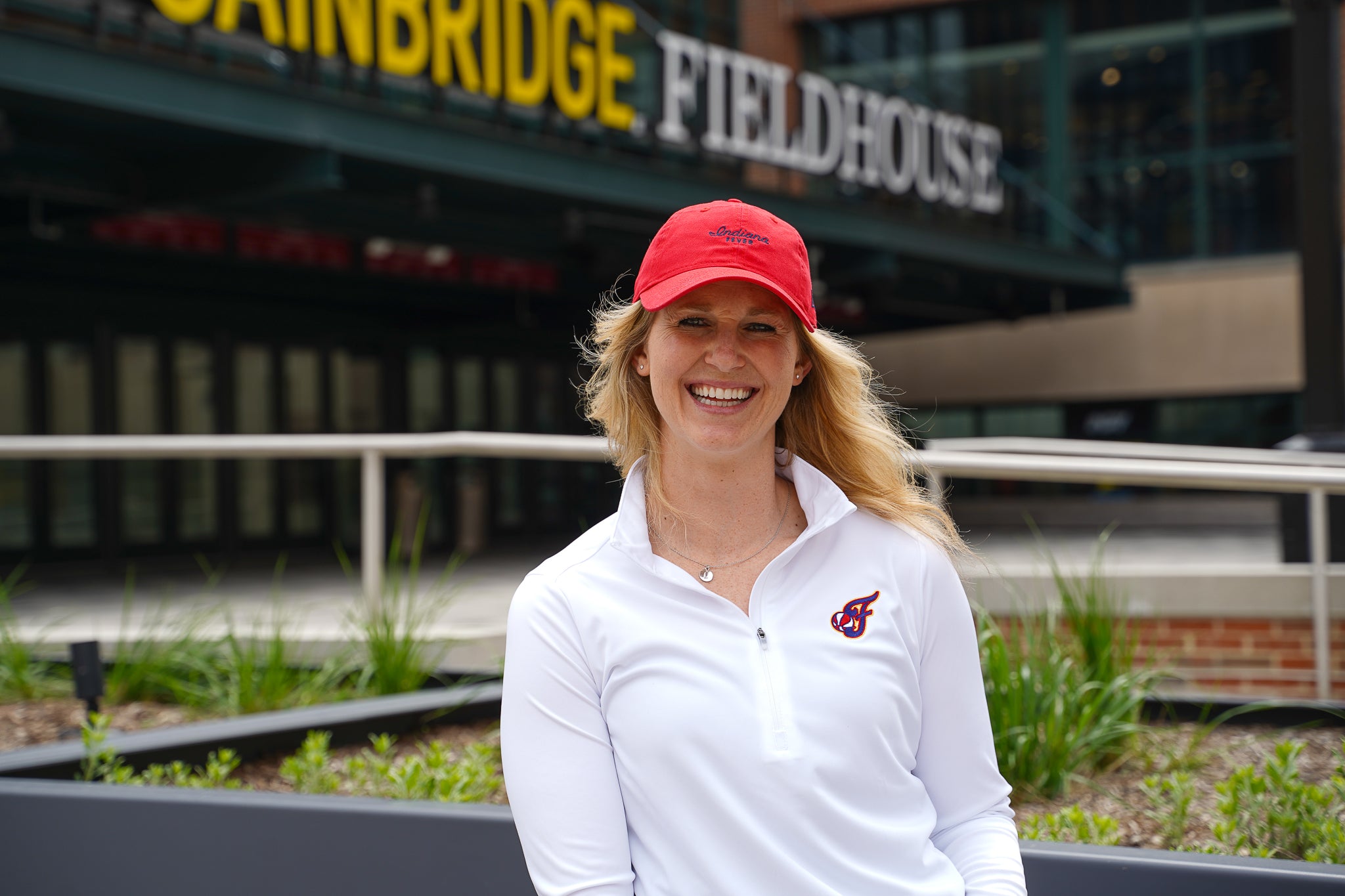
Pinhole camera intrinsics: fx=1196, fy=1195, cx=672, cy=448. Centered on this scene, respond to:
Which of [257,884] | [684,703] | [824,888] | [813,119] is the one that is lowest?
[257,884]

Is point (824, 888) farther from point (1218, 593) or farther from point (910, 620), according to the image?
Answer: point (1218, 593)

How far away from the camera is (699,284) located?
171 cm

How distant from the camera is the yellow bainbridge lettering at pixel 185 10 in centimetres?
762

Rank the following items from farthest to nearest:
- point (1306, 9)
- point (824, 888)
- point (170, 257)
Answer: point (170, 257), point (1306, 9), point (824, 888)

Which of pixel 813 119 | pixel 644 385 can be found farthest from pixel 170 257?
pixel 644 385

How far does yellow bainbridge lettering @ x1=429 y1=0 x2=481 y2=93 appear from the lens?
Answer: 9.41m

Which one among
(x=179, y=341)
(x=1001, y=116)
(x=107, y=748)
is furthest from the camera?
(x=1001, y=116)

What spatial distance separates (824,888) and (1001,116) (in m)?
20.4

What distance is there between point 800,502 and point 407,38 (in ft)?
27.6

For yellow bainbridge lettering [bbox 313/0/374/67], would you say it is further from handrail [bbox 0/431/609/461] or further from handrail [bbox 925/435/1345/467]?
handrail [bbox 925/435/1345/467]

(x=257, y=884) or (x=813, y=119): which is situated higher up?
(x=813, y=119)

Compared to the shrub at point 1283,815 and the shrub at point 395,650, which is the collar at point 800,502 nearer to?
the shrub at point 1283,815

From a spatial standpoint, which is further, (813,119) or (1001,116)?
(1001,116)

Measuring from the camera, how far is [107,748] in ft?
10.0
